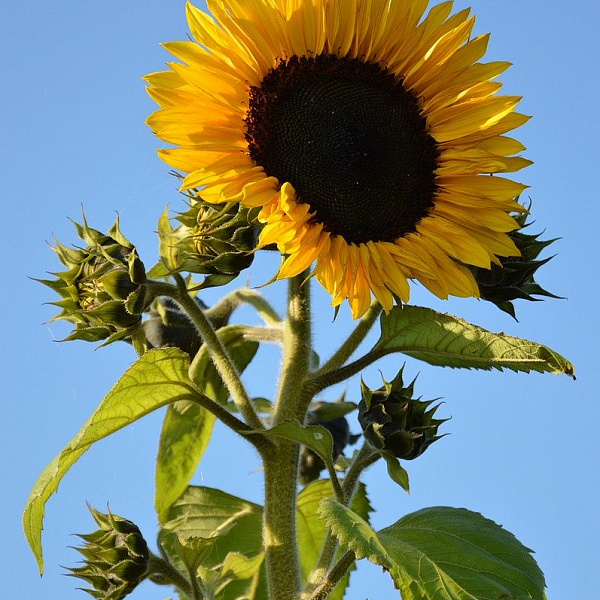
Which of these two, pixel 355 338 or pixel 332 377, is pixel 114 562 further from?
pixel 355 338

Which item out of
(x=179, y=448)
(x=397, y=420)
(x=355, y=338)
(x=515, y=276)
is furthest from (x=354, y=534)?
(x=179, y=448)

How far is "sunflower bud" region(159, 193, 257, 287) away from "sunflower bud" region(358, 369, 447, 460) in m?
0.38

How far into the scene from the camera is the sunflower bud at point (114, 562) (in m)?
2.23

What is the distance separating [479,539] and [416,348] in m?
0.42

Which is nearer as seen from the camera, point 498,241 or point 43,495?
point 43,495

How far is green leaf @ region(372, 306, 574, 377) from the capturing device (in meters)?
2.05

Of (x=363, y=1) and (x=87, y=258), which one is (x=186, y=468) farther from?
(x=363, y=1)

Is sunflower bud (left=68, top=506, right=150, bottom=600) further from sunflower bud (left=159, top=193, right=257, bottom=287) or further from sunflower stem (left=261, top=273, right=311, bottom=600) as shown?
sunflower bud (left=159, top=193, right=257, bottom=287)

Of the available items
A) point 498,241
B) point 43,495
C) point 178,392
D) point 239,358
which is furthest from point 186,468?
point 498,241

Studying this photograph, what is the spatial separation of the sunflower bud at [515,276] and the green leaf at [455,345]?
0.18m

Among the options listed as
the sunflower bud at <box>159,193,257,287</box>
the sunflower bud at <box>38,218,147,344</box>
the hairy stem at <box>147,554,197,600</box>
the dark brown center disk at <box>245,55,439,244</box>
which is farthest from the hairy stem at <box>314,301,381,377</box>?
the hairy stem at <box>147,554,197,600</box>

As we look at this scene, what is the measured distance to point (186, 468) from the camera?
2.65 m

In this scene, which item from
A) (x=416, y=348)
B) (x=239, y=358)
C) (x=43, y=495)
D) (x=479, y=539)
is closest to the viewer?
(x=43, y=495)

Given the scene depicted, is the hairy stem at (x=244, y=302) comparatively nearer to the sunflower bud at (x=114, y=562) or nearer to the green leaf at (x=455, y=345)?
the green leaf at (x=455, y=345)
